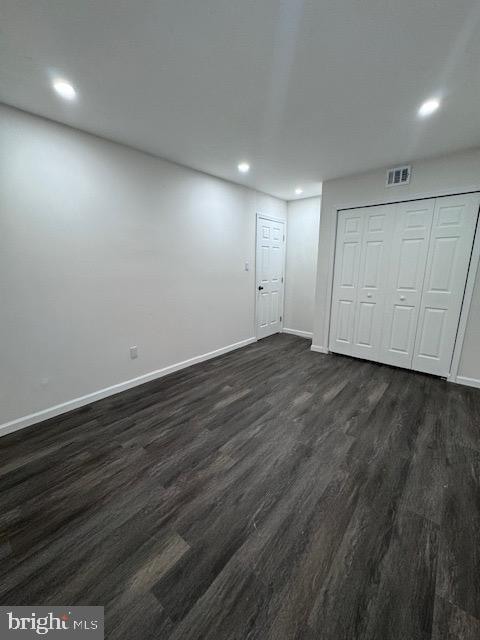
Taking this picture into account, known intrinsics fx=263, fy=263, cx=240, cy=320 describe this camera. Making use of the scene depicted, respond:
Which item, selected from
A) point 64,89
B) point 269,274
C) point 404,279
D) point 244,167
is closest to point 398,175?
point 404,279

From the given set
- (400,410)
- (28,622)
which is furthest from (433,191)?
(28,622)

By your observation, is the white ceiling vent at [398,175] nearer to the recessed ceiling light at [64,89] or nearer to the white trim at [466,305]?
the white trim at [466,305]

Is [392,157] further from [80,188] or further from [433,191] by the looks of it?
[80,188]

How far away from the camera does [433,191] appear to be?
119 inches

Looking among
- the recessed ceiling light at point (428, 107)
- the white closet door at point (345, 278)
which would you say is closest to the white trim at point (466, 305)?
the white closet door at point (345, 278)

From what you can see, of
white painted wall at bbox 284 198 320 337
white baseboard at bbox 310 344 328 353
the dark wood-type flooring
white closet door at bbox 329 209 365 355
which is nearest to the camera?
the dark wood-type flooring

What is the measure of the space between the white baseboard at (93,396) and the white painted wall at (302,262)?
1.93m

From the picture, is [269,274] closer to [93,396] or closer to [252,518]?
[93,396]

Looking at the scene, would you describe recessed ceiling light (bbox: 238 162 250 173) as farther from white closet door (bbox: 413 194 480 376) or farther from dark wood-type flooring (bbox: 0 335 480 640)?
dark wood-type flooring (bbox: 0 335 480 640)

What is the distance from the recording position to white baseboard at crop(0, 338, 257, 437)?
7.47 ft

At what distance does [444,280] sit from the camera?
3.11 meters

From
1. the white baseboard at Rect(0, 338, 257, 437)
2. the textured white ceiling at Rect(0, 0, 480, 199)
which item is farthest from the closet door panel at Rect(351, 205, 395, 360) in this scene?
the white baseboard at Rect(0, 338, 257, 437)

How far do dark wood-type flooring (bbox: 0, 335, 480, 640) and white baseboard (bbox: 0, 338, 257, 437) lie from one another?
0.31ft

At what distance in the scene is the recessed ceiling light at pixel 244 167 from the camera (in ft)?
10.4
